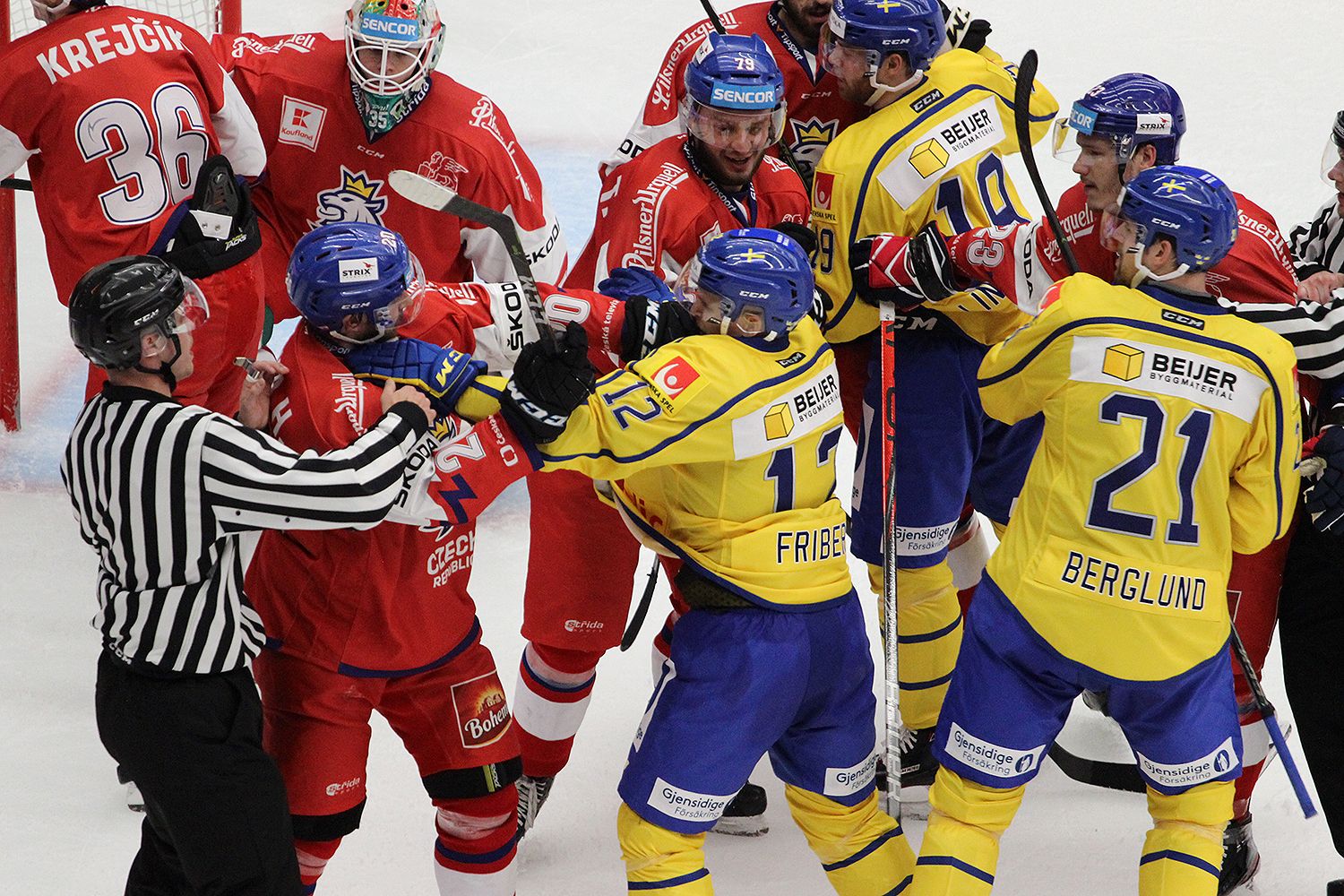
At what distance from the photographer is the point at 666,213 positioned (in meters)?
3.72

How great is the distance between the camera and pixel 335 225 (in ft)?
10.0

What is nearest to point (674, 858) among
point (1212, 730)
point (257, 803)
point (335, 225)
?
point (257, 803)

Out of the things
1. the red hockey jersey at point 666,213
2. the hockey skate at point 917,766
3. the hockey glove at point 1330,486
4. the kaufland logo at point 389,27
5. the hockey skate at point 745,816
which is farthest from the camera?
the hockey skate at point 917,766

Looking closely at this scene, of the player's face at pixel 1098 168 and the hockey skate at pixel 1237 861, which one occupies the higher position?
the player's face at pixel 1098 168

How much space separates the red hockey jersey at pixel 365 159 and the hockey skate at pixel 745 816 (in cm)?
146

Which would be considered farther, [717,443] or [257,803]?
[717,443]

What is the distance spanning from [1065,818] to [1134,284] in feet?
5.39

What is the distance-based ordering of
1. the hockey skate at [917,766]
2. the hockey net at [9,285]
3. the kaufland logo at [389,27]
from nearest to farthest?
the kaufland logo at [389,27], the hockey skate at [917,766], the hockey net at [9,285]

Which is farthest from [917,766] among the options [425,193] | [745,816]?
[425,193]

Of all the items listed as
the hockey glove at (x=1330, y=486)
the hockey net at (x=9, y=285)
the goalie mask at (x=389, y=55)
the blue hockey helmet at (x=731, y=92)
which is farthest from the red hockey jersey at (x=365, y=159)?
the hockey glove at (x=1330, y=486)

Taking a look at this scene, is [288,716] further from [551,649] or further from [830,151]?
[830,151]

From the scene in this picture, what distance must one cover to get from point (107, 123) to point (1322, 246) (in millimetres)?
2858

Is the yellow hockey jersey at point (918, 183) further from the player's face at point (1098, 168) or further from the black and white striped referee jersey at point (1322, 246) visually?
the black and white striped referee jersey at point (1322, 246)

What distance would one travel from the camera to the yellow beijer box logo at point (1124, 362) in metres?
2.96
